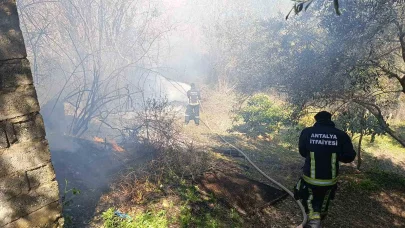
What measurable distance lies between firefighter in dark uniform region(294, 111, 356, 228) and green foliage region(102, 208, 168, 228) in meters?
2.11

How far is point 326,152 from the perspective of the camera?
11.9ft

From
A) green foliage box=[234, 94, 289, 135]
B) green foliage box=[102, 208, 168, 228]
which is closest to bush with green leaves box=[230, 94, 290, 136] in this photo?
green foliage box=[234, 94, 289, 135]

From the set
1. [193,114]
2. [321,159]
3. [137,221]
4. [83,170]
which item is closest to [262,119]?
[193,114]

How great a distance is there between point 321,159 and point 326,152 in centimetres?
12

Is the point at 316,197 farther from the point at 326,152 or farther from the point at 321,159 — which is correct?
the point at 326,152

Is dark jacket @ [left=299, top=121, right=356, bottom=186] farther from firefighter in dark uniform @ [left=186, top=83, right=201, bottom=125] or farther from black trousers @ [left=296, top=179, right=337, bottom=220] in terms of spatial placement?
firefighter in dark uniform @ [left=186, top=83, right=201, bottom=125]

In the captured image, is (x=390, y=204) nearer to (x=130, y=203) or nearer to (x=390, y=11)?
(x=390, y=11)

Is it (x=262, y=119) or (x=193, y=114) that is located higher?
(x=193, y=114)

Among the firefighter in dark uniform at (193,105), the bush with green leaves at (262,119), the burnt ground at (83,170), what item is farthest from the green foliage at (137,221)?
the firefighter in dark uniform at (193,105)

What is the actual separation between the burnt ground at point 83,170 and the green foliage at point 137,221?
1.06 ft

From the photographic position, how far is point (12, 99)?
7.54 feet

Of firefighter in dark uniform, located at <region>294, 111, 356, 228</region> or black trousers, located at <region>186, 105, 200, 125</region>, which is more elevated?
firefighter in dark uniform, located at <region>294, 111, 356, 228</region>

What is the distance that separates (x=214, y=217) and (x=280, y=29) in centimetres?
790

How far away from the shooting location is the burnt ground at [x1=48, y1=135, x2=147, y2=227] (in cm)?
409
